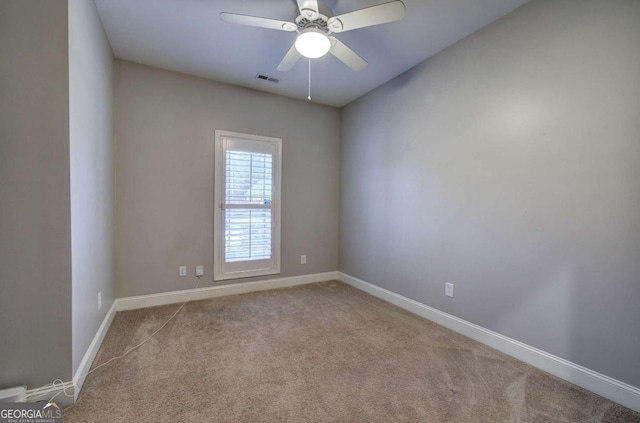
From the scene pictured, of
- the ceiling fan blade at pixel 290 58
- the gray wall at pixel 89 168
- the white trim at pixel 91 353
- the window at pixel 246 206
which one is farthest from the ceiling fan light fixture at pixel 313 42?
the white trim at pixel 91 353

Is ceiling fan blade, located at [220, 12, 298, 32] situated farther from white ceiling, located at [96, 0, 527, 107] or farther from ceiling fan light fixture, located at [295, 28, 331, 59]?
white ceiling, located at [96, 0, 527, 107]

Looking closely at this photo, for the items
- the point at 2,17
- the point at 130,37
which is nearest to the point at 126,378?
the point at 2,17

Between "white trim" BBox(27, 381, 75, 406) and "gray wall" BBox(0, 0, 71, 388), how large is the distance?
0.12ft

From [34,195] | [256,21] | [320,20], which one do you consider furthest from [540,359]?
[34,195]

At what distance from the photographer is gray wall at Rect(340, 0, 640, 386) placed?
64.8 inches

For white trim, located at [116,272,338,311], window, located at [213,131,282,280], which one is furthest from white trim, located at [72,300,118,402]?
window, located at [213,131,282,280]

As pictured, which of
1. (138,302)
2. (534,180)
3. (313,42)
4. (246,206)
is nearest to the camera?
(313,42)

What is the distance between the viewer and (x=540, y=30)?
6.48 feet

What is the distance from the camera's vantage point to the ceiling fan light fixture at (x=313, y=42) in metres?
1.87

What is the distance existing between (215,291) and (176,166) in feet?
5.15

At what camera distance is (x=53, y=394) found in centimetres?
150

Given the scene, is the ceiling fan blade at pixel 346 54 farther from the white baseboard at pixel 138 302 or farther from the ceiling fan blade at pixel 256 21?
the white baseboard at pixel 138 302

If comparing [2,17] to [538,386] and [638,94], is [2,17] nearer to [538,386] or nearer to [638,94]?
[638,94]

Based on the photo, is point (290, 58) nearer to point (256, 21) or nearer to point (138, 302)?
point (256, 21)
